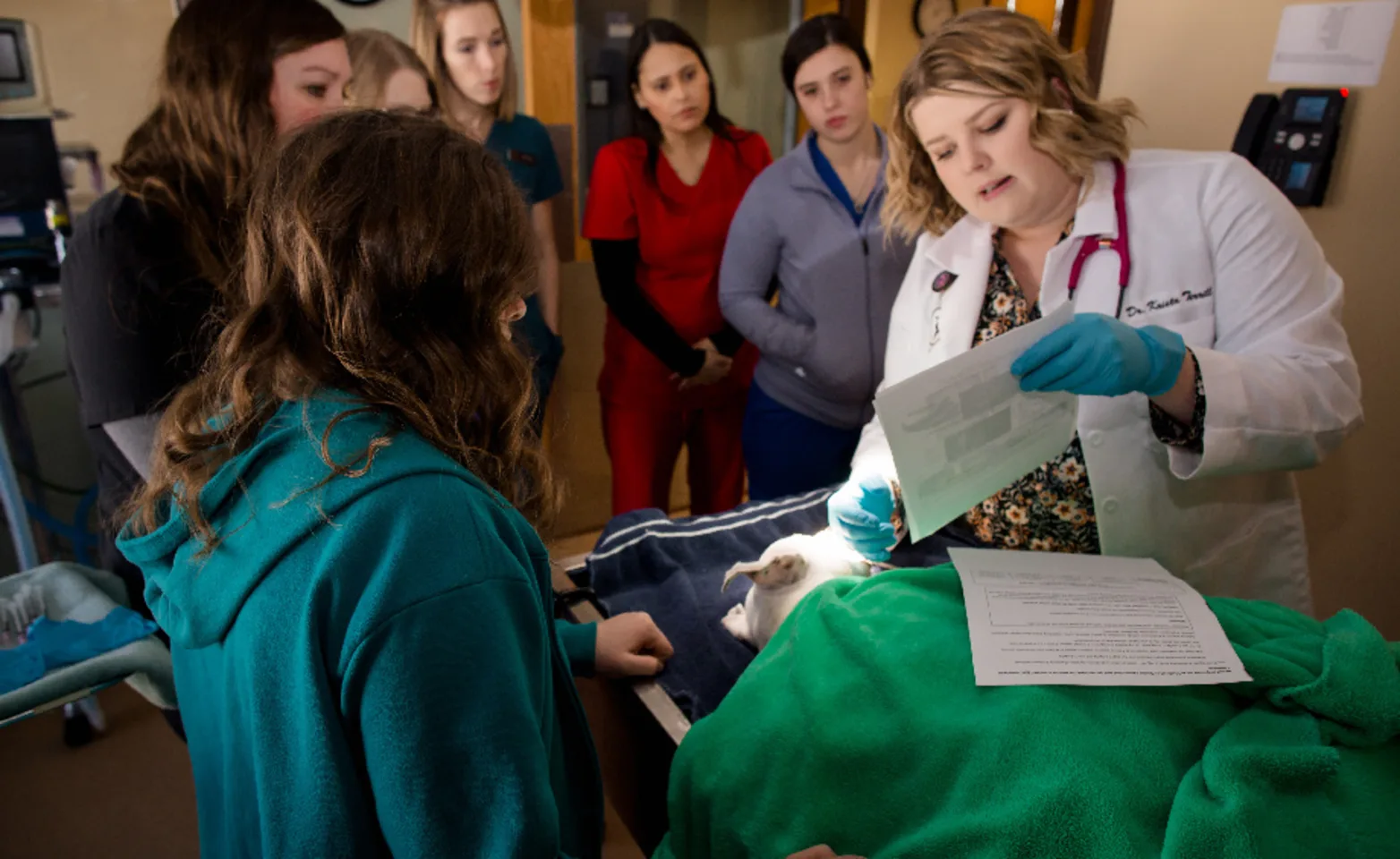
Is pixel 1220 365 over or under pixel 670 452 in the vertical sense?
over

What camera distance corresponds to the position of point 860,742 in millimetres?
954

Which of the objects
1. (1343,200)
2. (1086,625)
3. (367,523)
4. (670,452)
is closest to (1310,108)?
(1343,200)

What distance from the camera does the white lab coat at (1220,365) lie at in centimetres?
122

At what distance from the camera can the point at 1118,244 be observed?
53.5 inches

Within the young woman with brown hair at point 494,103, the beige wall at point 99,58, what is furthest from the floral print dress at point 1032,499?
the beige wall at point 99,58

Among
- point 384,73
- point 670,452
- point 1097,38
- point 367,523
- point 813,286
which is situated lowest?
point 670,452

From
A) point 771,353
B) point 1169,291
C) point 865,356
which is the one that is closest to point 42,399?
point 771,353

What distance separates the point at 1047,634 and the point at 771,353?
130cm

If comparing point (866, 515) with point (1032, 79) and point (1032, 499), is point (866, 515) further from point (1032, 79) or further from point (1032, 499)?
point (1032, 79)

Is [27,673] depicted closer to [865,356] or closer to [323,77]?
[323,77]

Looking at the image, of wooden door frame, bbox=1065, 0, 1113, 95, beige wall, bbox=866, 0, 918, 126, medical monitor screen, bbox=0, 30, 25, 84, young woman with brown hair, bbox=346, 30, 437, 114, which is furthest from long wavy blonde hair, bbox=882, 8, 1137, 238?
medical monitor screen, bbox=0, 30, 25, 84

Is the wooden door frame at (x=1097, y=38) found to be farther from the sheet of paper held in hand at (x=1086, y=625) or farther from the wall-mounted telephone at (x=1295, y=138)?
the sheet of paper held in hand at (x=1086, y=625)

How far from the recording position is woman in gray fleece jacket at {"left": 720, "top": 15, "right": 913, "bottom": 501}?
2145mm

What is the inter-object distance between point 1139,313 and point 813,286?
3.04 feet
